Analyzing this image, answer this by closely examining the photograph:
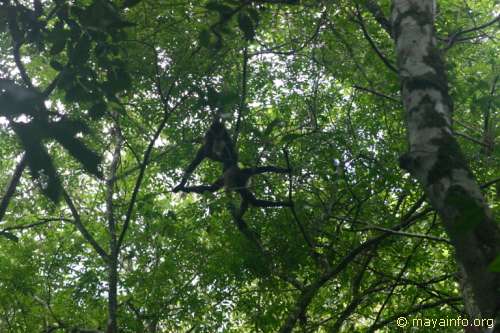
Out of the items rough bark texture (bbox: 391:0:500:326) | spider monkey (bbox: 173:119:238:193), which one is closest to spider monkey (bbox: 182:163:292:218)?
spider monkey (bbox: 173:119:238:193)

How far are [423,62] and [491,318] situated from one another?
141 cm

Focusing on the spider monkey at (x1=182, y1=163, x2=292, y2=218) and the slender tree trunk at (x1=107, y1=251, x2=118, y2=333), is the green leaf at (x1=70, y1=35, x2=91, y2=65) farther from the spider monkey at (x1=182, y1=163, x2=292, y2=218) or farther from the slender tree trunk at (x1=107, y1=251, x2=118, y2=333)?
the slender tree trunk at (x1=107, y1=251, x2=118, y2=333)

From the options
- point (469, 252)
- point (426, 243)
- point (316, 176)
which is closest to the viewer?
point (469, 252)

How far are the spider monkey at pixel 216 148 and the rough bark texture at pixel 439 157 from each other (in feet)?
11.0

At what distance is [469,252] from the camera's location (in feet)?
5.64

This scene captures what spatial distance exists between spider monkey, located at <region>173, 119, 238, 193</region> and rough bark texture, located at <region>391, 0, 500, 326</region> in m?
3.36

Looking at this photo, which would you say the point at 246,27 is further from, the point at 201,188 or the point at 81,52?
the point at 201,188

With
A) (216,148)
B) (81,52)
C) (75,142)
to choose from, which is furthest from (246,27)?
(216,148)

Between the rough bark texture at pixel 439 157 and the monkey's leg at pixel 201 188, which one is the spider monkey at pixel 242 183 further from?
the rough bark texture at pixel 439 157

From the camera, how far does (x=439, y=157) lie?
6.77 feet

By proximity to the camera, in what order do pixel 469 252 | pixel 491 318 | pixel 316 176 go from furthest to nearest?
→ 1. pixel 316 176
2. pixel 469 252
3. pixel 491 318

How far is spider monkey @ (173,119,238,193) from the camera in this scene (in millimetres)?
6035

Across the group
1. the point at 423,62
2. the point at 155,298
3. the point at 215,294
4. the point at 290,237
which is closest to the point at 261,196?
the point at 290,237

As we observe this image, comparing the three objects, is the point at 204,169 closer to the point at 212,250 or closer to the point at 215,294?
the point at 212,250
